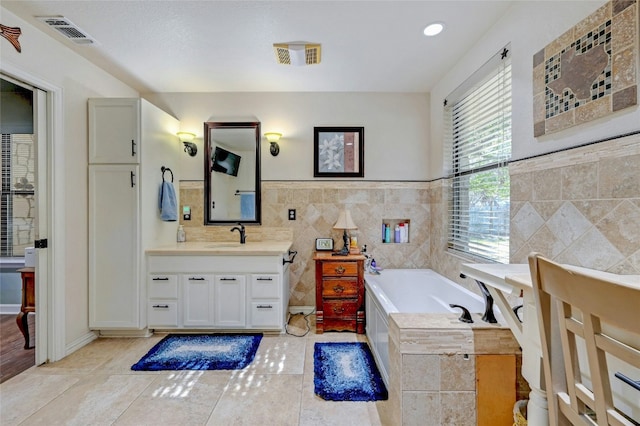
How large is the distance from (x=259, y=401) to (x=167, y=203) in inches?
78.3

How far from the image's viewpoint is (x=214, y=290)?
2479mm

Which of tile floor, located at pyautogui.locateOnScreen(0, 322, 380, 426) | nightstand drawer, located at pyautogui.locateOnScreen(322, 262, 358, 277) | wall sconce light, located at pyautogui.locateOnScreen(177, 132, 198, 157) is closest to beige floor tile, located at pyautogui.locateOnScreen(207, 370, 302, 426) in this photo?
tile floor, located at pyautogui.locateOnScreen(0, 322, 380, 426)

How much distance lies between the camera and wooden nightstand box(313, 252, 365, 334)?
101 inches

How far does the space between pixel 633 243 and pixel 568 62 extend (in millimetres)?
910

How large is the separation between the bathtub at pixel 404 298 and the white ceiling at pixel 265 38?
2.01 meters

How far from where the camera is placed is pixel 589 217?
1237mm

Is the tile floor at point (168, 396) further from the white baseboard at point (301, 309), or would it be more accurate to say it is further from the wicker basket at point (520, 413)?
the white baseboard at point (301, 309)

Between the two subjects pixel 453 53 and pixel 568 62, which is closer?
pixel 568 62

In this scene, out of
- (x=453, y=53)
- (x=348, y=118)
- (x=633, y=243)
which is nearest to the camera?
(x=633, y=243)

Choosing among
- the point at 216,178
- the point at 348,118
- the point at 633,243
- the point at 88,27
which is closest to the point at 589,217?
the point at 633,243

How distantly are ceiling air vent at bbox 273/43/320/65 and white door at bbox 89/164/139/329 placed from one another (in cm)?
162

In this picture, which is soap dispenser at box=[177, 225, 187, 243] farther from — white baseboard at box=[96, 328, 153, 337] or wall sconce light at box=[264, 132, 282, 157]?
wall sconce light at box=[264, 132, 282, 157]

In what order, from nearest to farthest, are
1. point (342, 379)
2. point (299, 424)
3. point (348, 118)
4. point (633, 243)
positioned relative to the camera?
1. point (633, 243)
2. point (299, 424)
3. point (342, 379)
4. point (348, 118)

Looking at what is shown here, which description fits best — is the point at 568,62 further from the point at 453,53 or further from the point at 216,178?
the point at 216,178
